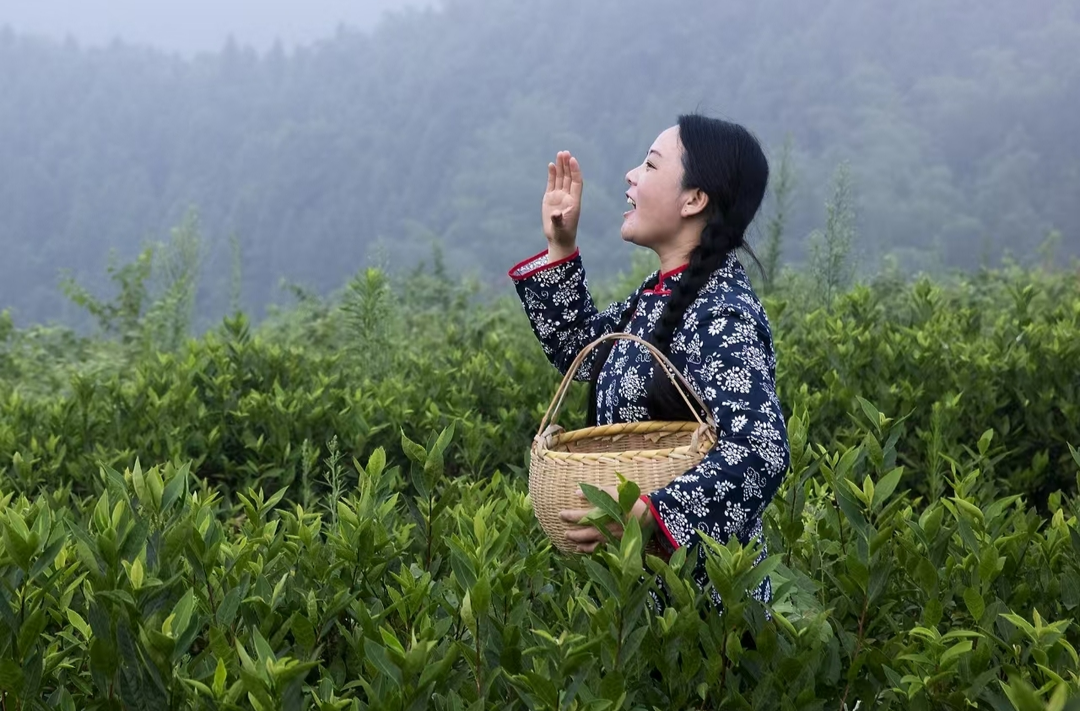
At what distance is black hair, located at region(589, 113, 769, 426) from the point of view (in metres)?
2.33

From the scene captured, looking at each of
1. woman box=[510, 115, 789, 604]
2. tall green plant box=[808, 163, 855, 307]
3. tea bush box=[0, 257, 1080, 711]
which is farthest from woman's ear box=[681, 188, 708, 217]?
tall green plant box=[808, 163, 855, 307]

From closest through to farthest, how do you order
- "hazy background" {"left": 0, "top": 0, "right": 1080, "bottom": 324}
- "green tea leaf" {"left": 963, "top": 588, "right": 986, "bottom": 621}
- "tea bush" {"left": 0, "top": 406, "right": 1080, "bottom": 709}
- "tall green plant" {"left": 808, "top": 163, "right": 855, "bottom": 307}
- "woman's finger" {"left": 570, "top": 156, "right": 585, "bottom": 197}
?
"tea bush" {"left": 0, "top": 406, "right": 1080, "bottom": 709}
"green tea leaf" {"left": 963, "top": 588, "right": 986, "bottom": 621}
"woman's finger" {"left": 570, "top": 156, "right": 585, "bottom": 197}
"tall green plant" {"left": 808, "top": 163, "right": 855, "bottom": 307}
"hazy background" {"left": 0, "top": 0, "right": 1080, "bottom": 324}

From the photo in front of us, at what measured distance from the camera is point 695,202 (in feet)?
8.10

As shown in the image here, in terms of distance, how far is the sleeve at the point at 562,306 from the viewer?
2701 millimetres

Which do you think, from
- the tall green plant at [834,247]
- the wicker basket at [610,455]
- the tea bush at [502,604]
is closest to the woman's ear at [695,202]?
the wicker basket at [610,455]

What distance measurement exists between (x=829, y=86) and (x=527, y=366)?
11.7m

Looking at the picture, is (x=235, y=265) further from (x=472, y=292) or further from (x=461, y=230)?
(x=461, y=230)

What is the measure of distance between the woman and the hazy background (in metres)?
10.5

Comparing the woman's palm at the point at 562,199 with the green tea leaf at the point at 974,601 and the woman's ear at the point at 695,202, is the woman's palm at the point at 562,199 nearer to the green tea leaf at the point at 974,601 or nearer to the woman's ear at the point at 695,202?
the woman's ear at the point at 695,202

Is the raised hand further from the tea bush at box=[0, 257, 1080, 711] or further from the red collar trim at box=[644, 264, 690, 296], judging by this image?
the tea bush at box=[0, 257, 1080, 711]

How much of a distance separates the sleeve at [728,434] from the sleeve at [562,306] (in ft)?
1.42

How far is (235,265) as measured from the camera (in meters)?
9.88

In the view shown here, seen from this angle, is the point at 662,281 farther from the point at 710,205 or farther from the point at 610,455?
the point at 610,455

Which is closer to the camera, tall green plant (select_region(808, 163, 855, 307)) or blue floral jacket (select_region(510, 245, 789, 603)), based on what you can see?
blue floral jacket (select_region(510, 245, 789, 603))
